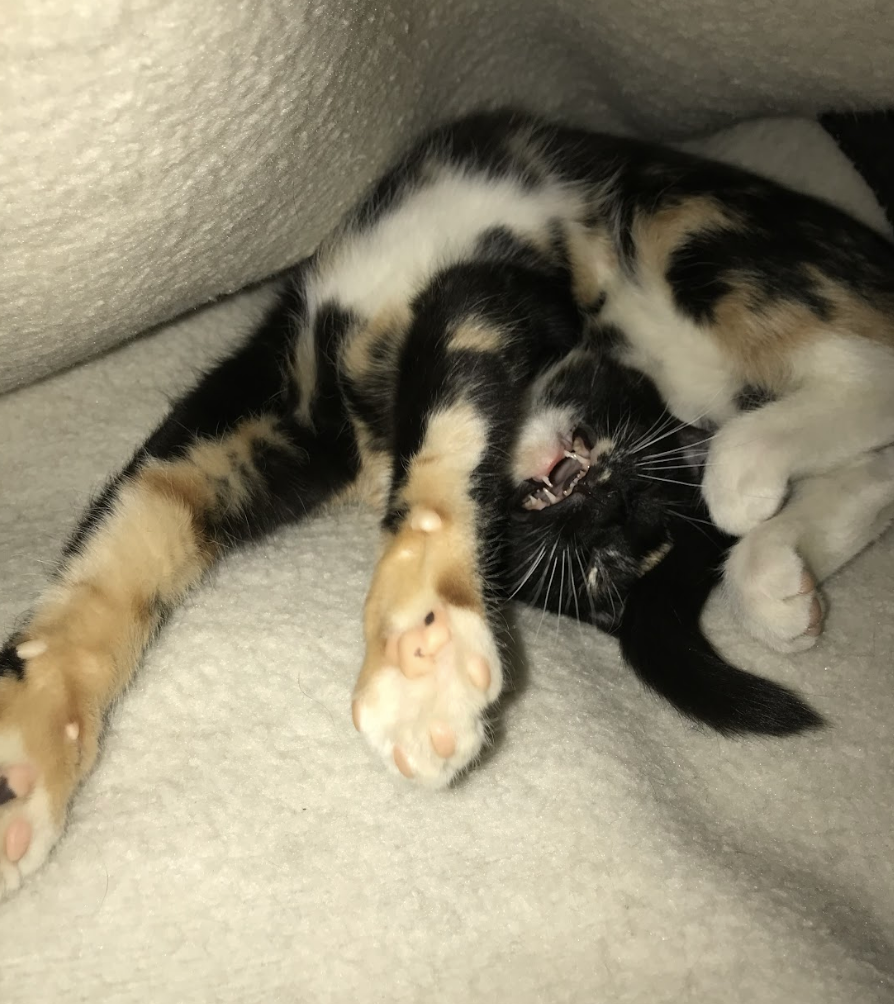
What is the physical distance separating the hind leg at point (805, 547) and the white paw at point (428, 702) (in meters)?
0.34

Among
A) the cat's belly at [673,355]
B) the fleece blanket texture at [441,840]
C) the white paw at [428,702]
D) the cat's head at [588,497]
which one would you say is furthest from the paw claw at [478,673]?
the cat's belly at [673,355]

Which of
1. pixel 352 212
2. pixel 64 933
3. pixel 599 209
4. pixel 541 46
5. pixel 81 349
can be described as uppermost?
pixel 541 46

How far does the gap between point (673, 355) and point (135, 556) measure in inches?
25.2

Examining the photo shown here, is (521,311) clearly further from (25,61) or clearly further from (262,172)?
(25,61)

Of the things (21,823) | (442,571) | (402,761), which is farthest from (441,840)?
(21,823)

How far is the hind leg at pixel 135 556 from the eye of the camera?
703mm

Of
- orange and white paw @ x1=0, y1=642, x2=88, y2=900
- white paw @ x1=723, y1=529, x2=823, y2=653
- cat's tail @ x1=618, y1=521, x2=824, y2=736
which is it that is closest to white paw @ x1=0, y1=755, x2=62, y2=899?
orange and white paw @ x1=0, y1=642, x2=88, y2=900

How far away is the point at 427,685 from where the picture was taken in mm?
697

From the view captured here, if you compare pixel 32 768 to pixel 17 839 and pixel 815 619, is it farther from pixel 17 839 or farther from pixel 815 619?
pixel 815 619

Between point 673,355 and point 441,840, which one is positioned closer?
point 441,840

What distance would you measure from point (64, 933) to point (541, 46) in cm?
113

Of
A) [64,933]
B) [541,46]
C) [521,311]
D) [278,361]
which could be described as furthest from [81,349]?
[541,46]

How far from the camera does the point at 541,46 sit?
1.19 m

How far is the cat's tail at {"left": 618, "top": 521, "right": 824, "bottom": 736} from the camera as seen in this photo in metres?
0.81
